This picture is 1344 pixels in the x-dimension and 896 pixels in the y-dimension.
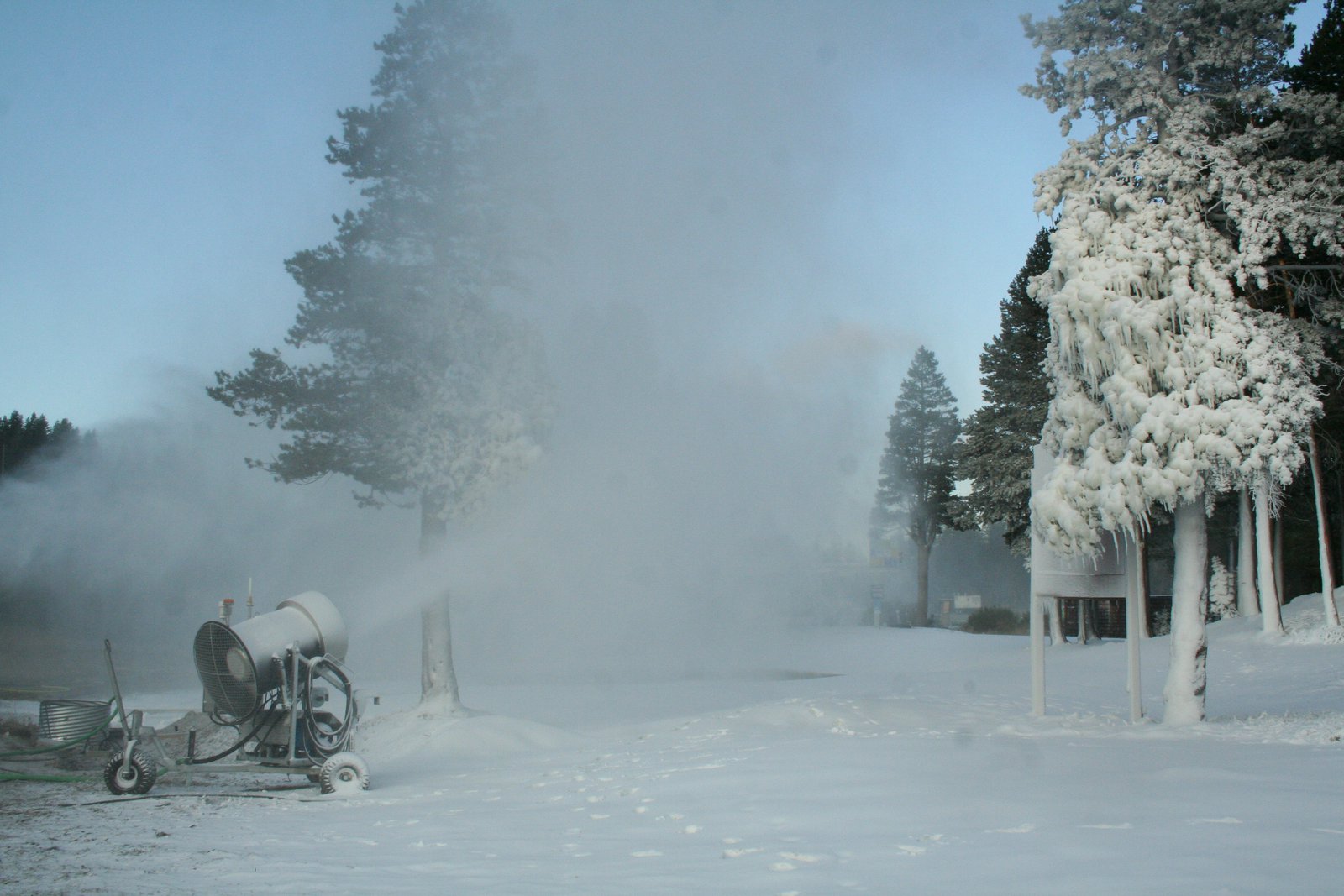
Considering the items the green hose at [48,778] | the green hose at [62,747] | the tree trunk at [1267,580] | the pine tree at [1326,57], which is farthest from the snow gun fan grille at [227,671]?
the tree trunk at [1267,580]

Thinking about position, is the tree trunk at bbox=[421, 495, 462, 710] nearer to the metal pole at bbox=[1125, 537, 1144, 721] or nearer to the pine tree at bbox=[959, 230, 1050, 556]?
the metal pole at bbox=[1125, 537, 1144, 721]

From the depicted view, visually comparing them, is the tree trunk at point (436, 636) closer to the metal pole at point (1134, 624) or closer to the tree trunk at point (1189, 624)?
the metal pole at point (1134, 624)

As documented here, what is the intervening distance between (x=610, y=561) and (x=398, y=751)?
27.7 metres

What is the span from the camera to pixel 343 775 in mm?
11242

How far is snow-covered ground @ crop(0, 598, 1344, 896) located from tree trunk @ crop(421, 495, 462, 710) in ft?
6.11

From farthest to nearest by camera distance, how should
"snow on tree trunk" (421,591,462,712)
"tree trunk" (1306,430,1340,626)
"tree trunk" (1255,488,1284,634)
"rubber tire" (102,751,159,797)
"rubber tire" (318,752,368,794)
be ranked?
"tree trunk" (1255,488,1284,634)
"tree trunk" (1306,430,1340,626)
"snow on tree trunk" (421,591,462,712)
"rubber tire" (318,752,368,794)
"rubber tire" (102,751,159,797)

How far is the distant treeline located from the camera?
49219 mm

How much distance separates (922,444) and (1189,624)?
46899 millimetres

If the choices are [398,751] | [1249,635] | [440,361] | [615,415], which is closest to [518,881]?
[398,751]

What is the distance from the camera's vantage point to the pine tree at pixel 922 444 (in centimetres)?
5647

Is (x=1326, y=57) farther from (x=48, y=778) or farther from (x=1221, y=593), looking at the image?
(x=48, y=778)

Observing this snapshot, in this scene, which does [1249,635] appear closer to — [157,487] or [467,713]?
[467,713]

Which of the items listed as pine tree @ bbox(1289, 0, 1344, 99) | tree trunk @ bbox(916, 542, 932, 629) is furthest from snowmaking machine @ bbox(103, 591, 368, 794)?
tree trunk @ bbox(916, 542, 932, 629)

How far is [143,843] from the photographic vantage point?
7.71 metres
